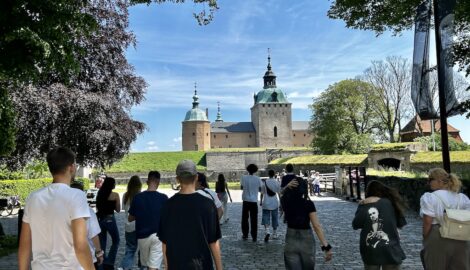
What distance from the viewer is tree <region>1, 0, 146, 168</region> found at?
54.0 feet

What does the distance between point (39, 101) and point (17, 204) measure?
24.4 ft

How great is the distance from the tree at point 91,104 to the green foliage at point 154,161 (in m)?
50.5

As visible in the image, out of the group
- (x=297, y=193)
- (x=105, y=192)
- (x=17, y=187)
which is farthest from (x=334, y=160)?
(x=297, y=193)

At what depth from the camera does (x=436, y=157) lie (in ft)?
107

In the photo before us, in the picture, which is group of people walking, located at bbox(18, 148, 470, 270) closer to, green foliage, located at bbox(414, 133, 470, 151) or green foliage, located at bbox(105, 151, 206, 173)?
green foliage, located at bbox(414, 133, 470, 151)

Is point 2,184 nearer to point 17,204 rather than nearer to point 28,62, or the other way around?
point 17,204

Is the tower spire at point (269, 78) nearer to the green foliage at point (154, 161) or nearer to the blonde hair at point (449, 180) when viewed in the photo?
the green foliage at point (154, 161)

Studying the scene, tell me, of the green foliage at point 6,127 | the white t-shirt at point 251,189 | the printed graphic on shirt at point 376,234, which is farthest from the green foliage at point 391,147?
the printed graphic on shirt at point 376,234

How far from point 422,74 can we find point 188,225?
28.2 ft

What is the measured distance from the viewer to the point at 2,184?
→ 21.2 meters

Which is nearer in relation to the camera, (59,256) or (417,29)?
(59,256)

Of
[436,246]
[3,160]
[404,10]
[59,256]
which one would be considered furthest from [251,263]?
[3,160]

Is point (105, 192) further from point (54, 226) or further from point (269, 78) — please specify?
point (269, 78)

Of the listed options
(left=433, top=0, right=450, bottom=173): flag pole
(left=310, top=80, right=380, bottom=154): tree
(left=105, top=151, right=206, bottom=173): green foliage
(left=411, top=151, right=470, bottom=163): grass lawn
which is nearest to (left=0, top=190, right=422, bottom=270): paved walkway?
(left=433, top=0, right=450, bottom=173): flag pole
